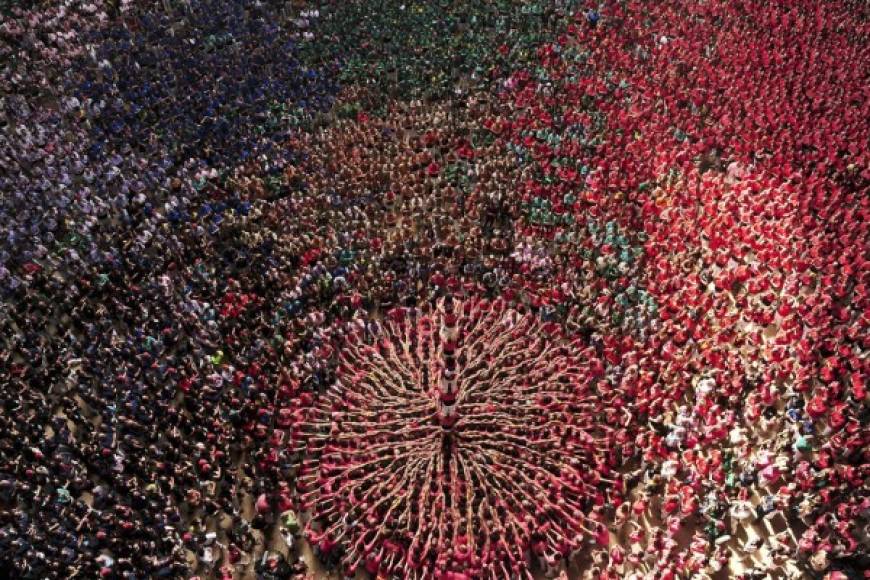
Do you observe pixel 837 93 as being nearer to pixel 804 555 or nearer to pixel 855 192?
pixel 855 192

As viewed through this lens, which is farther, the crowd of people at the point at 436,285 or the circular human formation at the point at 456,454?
the crowd of people at the point at 436,285

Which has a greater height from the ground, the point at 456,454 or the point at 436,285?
the point at 436,285

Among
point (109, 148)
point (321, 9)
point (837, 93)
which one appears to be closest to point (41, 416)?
point (109, 148)

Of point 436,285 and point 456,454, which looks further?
point 436,285

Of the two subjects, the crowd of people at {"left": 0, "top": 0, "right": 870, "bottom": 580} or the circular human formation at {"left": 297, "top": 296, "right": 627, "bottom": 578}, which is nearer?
the circular human formation at {"left": 297, "top": 296, "right": 627, "bottom": 578}
